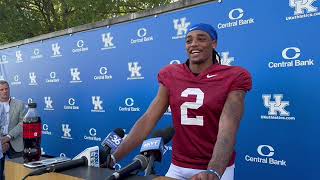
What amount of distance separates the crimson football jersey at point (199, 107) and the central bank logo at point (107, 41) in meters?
2.31

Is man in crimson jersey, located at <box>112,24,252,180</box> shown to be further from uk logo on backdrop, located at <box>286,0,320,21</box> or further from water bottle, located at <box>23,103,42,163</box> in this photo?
uk logo on backdrop, located at <box>286,0,320,21</box>

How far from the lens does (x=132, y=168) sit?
1.28m

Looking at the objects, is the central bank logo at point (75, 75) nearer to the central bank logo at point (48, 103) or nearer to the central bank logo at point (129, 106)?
the central bank logo at point (48, 103)

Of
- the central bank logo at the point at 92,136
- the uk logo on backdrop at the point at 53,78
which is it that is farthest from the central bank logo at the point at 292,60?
the uk logo on backdrop at the point at 53,78

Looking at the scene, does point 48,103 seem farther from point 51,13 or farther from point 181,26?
point 51,13

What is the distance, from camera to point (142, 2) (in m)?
9.56

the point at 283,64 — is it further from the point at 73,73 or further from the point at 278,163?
the point at 73,73

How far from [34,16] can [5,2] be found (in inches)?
40.9

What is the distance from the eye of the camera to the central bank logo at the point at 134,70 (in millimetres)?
3831

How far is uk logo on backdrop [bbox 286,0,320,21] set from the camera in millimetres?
2502

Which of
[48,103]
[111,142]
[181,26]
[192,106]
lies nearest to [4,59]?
[48,103]

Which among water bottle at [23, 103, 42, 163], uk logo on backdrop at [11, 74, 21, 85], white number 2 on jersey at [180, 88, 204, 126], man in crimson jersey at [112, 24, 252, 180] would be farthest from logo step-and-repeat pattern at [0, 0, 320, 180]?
water bottle at [23, 103, 42, 163]

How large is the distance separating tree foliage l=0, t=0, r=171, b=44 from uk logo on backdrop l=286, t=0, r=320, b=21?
6424mm

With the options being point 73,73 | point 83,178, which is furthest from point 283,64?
point 73,73
